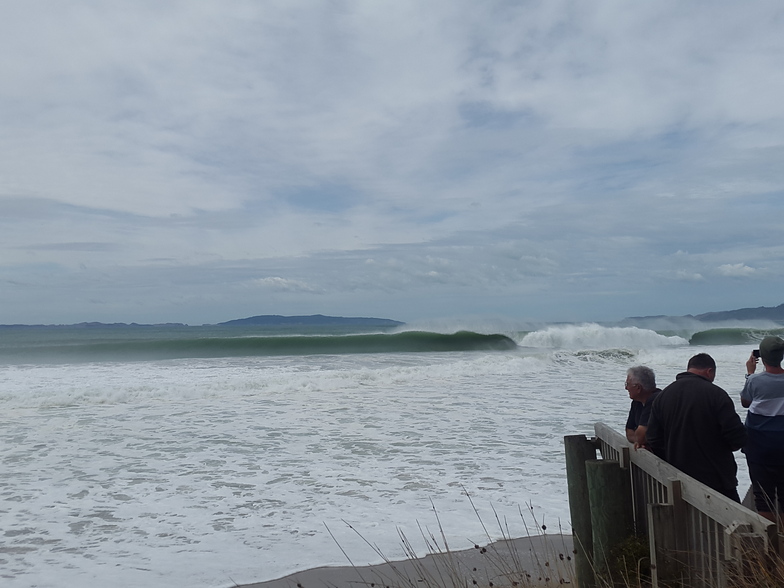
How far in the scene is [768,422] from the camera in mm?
4230

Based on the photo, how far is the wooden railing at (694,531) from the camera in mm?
2445

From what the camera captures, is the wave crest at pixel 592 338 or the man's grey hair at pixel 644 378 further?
the wave crest at pixel 592 338

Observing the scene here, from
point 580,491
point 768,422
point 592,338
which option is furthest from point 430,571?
point 592,338

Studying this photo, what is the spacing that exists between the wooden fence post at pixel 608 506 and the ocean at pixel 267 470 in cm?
160

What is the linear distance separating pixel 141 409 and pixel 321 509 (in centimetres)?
924

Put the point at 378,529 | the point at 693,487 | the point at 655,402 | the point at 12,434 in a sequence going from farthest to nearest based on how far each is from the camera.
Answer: the point at 12,434 → the point at 378,529 → the point at 655,402 → the point at 693,487

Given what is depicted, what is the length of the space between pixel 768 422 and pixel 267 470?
598 centimetres

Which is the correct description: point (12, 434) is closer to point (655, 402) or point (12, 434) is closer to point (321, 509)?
point (321, 509)

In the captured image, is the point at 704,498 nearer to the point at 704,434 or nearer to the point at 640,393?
the point at 704,434

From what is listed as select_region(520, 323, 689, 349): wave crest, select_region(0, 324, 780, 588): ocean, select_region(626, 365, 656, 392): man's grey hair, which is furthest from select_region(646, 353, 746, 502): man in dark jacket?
select_region(520, 323, 689, 349): wave crest

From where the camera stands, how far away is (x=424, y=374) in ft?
73.7

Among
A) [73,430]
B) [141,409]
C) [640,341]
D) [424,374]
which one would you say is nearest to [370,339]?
[640,341]

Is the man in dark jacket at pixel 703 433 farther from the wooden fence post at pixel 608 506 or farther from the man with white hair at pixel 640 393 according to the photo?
the wooden fence post at pixel 608 506

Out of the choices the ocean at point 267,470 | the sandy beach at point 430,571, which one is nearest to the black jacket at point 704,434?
the sandy beach at point 430,571
